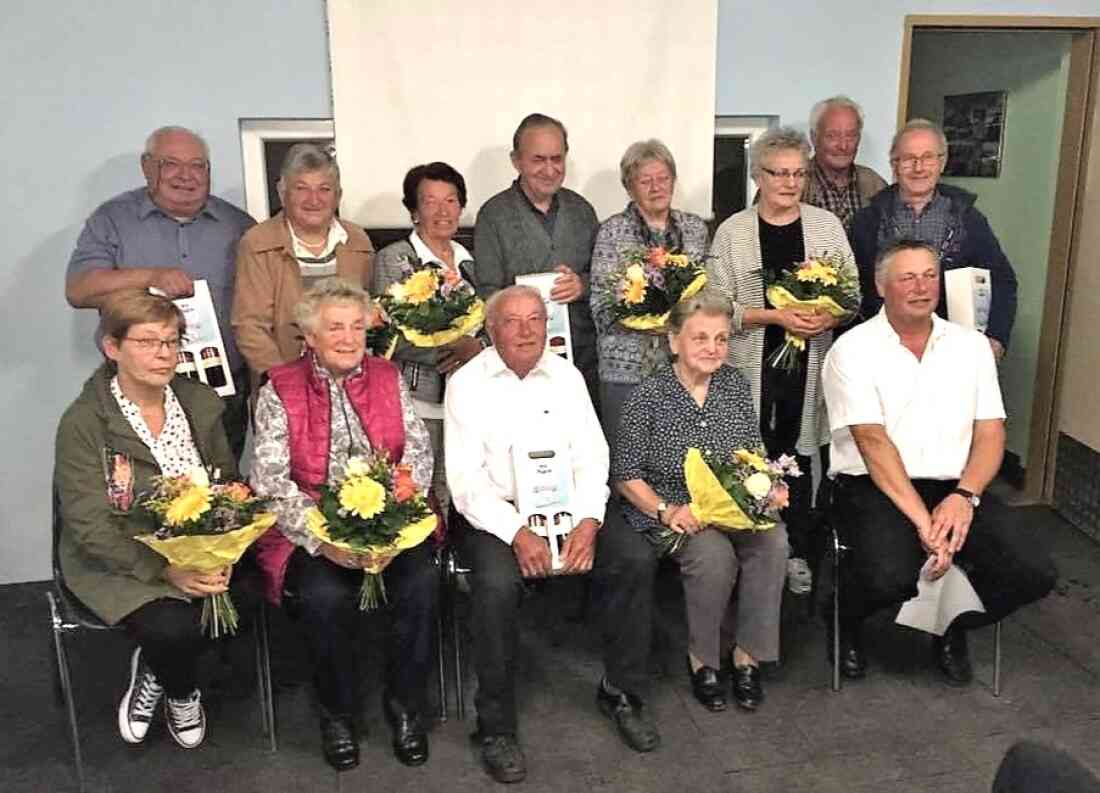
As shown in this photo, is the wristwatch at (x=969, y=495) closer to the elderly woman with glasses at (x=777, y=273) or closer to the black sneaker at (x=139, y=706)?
the elderly woman with glasses at (x=777, y=273)

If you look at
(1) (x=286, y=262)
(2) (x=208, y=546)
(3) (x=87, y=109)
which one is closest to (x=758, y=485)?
(2) (x=208, y=546)

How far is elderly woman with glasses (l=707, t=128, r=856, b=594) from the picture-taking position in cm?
337

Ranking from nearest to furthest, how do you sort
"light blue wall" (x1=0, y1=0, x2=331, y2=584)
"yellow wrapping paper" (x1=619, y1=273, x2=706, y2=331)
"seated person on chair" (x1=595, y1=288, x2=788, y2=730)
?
"seated person on chair" (x1=595, y1=288, x2=788, y2=730) → "yellow wrapping paper" (x1=619, y1=273, x2=706, y2=331) → "light blue wall" (x1=0, y1=0, x2=331, y2=584)

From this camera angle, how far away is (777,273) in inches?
134

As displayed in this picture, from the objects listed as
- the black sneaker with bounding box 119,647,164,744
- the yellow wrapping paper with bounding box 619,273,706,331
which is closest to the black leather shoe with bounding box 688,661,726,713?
the yellow wrapping paper with bounding box 619,273,706,331

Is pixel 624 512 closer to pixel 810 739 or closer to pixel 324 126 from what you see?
pixel 810 739

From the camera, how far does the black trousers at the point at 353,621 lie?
2.71 m

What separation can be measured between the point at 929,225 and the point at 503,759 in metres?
2.35

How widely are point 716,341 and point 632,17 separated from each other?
1778mm

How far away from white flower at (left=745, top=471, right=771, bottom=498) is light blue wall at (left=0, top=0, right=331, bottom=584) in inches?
89.5

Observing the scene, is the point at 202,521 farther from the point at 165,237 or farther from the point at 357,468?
the point at 165,237

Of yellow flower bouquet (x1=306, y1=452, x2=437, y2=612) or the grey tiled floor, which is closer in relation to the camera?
yellow flower bouquet (x1=306, y1=452, x2=437, y2=612)

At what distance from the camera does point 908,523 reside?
121 inches

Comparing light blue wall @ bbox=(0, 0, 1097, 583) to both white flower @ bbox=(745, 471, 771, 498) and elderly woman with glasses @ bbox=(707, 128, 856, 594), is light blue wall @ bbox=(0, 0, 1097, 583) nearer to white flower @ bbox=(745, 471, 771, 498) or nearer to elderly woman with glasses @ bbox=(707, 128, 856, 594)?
elderly woman with glasses @ bbox=(707, 128, 856, 594)
